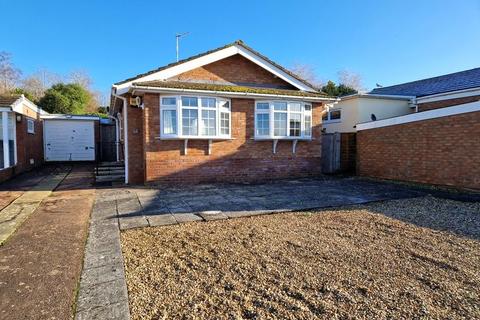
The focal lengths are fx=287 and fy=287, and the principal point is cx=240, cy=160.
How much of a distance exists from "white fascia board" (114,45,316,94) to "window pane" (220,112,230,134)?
2.27 metres

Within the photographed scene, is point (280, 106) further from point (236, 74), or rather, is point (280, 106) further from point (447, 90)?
point (447, 90)

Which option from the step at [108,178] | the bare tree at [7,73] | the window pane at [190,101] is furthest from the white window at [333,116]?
the bare tree at [7,73]

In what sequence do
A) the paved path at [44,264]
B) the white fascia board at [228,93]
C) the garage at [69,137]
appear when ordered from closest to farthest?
the paved path at [44,264]
the white fascia board at [228,93]
the garage at [69,137]

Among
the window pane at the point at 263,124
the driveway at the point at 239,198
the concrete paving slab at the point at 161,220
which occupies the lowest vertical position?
the concrete paving slab at the point at 161,220

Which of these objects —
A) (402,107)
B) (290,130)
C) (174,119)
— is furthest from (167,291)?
(402,107)

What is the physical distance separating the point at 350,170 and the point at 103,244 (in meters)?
11.7

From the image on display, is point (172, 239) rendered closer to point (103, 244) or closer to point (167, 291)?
point (103, 244)

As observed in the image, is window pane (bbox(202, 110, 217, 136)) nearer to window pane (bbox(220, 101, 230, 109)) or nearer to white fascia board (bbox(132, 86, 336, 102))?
window pane (bbox(220, 101, 230, 109))

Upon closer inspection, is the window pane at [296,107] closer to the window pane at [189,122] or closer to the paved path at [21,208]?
the window pane at [189,122]

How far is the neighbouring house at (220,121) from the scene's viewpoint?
9.66 meters

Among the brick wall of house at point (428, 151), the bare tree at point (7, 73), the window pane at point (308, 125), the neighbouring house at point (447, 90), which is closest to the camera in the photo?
the brick wall of house at point (428, 151)

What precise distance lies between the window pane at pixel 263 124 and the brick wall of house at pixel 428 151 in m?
4.11

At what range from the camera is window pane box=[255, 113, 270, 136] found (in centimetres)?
1099

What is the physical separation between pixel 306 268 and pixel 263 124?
802 cm
